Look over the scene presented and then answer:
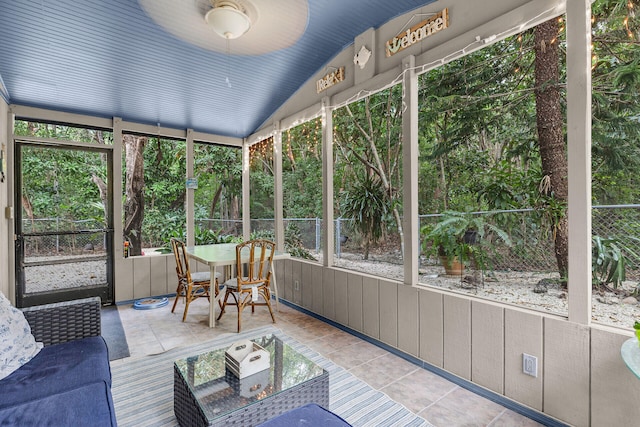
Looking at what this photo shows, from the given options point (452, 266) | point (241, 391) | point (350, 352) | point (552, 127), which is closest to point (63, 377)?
point (241, 391)

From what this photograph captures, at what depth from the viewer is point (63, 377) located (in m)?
1.52

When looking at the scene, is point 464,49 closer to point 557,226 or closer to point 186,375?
point 557,226

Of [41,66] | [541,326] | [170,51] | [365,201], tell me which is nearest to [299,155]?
[365,201]

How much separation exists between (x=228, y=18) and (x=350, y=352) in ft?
8.77

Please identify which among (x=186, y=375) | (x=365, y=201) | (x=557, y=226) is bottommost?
(x=186, y=375)

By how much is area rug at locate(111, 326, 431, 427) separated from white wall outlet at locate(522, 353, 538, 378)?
0.68 meters

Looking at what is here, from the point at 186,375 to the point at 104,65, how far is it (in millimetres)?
2933

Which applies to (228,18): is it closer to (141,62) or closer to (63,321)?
(141,62)

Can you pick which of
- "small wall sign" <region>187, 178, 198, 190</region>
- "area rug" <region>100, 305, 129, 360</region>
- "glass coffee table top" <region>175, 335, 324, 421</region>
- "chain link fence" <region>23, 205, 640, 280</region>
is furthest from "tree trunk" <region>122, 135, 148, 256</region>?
"glass coffee table top" <region>175, 335, 324, 421</region>

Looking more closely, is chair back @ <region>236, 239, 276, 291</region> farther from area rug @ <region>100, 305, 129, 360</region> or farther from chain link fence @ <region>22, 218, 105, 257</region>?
chain link fence @ <region>22, 218, 105, 257</region>

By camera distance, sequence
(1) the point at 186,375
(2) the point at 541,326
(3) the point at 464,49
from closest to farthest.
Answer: (1) the point at 186,375
(2) the point at 541,326
(3) the point at 464,49

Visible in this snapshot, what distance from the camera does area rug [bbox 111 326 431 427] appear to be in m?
1.81

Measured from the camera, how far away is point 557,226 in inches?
87.3

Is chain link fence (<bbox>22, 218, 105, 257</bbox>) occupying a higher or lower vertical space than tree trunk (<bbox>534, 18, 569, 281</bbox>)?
lower
